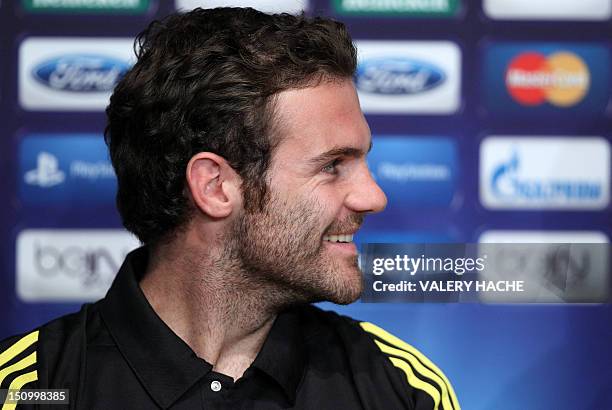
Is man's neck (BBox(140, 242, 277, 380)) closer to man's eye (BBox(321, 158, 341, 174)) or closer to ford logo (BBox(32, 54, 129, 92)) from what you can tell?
man's eye (BBox(321, 158, 341, 174))

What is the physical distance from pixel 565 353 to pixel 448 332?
0.84 ft

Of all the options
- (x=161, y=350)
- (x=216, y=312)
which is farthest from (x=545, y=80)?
(x=161, y=350)

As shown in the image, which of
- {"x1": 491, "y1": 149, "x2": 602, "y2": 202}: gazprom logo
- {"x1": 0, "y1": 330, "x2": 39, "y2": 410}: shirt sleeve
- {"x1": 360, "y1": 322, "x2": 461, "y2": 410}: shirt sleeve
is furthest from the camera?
{"x1": 491, "y1": 149, "x2": 602, "y2": 202}: gazprom logo

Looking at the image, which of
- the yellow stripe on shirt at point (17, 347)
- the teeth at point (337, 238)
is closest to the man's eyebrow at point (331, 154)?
the teeth at point (337, 238)

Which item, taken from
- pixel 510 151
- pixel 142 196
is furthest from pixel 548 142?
pixel 142 196

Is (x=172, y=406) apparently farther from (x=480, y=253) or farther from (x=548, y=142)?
(x=548, y=142)

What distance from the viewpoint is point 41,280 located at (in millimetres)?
1817

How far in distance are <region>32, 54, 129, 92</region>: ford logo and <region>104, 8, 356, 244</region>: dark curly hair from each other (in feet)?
1.49

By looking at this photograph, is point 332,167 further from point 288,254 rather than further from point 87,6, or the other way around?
point 87,6

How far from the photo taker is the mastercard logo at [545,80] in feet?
5.94

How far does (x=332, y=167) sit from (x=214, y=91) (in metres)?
0.22

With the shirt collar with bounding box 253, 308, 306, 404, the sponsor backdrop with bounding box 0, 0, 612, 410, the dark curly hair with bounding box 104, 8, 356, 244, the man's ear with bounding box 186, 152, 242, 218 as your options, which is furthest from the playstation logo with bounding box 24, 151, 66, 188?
the shirt collar with bounding box 253, 308, 306, 404

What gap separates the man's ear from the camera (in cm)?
130

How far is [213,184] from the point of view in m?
1.32
